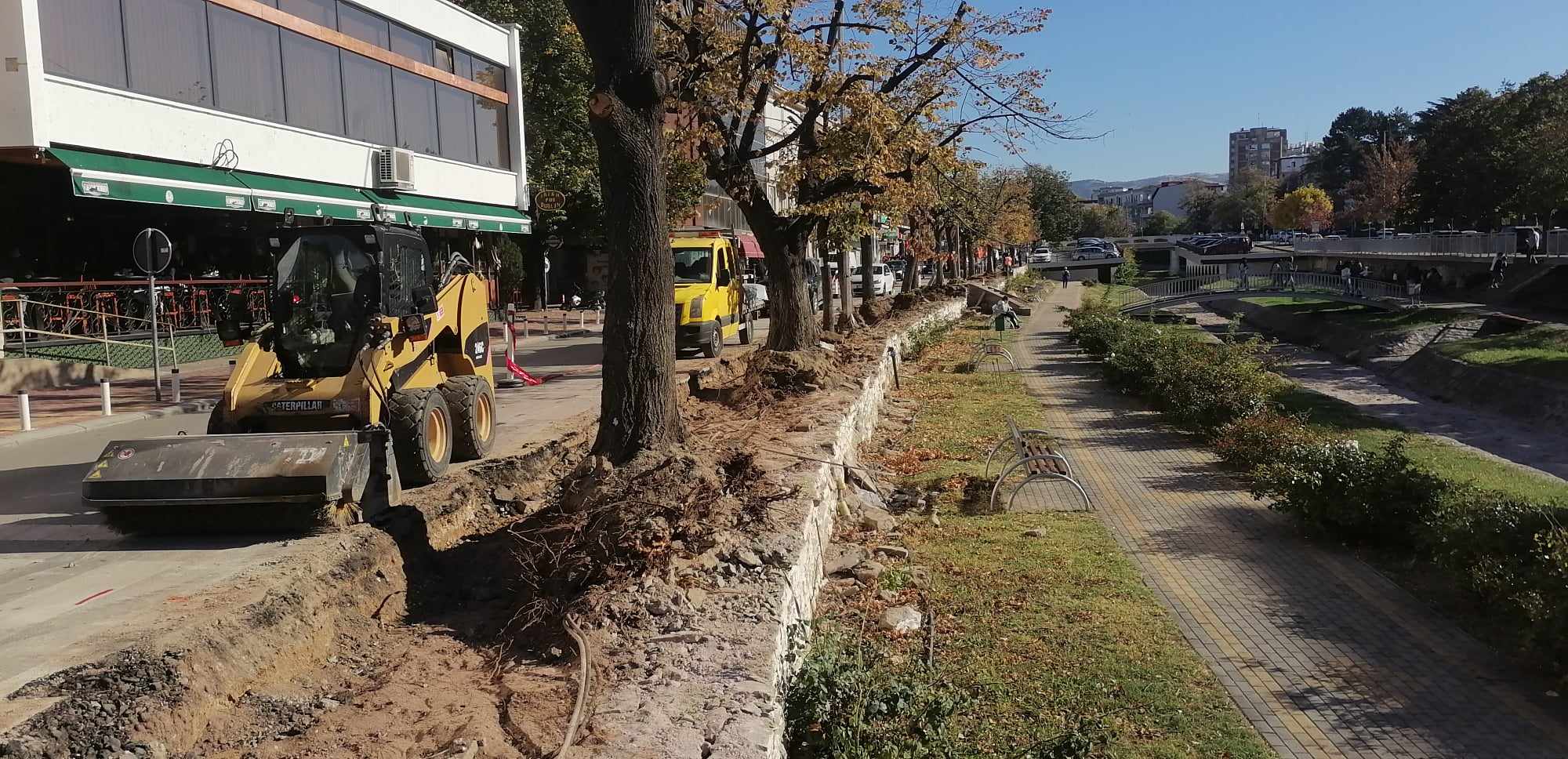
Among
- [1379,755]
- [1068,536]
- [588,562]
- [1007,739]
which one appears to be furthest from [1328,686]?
[588,562]

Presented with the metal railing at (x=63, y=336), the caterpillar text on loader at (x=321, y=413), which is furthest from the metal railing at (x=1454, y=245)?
the metal railing at (x=63, y=336)

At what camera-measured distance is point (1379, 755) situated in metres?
5.93

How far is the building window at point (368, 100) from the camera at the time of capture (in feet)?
83.1

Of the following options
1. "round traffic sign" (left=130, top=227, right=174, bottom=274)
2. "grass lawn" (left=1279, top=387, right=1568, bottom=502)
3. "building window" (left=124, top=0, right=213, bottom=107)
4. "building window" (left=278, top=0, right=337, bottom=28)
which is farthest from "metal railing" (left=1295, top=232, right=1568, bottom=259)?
"round traffic sign" (left=130, top=227, right=174, bottom=274)

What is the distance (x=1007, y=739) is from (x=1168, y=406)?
13.2m

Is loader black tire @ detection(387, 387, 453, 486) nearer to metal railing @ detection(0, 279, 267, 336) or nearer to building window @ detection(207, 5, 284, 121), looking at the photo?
metal railing @ detection(0, 279, 267, 336)

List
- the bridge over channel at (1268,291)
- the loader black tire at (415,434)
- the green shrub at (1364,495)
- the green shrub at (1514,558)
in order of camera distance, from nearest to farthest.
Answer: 1. the green shrub at (1514,558)
2. the loader black tire at (415,434)
3. the green shrub at (1364,495)
4. the bridge over channel at (1268,291)

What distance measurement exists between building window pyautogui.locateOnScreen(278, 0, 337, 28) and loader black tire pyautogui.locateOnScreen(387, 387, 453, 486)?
17.6m

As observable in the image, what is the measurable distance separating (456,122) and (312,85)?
605 cm

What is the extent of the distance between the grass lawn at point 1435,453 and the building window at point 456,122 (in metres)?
21.8

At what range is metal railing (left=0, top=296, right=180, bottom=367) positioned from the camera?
18.3 metres

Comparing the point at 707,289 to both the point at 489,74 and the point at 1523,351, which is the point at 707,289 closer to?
the point at 489,74

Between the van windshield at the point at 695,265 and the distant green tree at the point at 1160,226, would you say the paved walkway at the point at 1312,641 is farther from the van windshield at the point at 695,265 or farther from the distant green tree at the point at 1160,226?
the distant green tree at the point at 1160,226

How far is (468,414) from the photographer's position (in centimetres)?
1038
